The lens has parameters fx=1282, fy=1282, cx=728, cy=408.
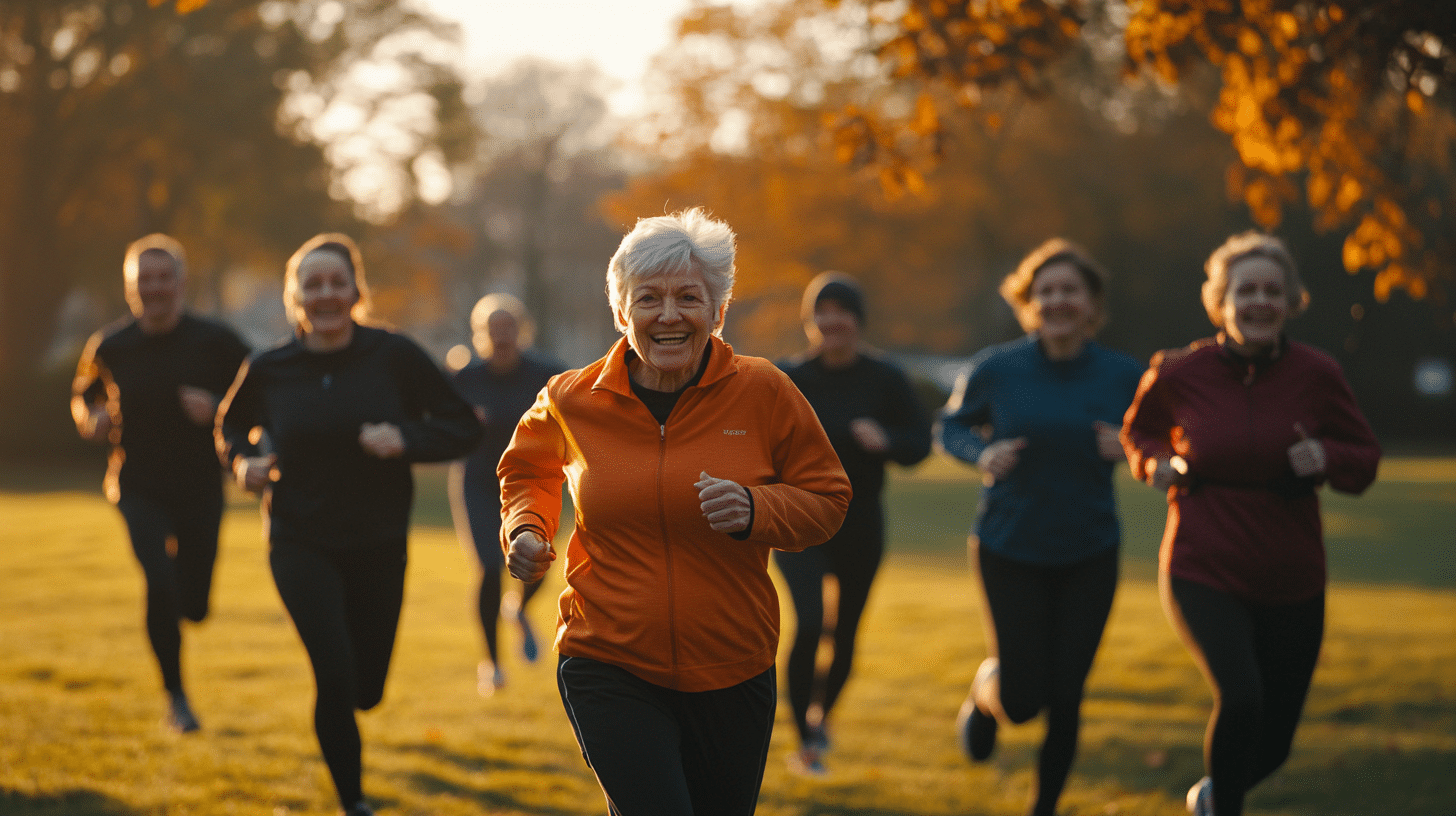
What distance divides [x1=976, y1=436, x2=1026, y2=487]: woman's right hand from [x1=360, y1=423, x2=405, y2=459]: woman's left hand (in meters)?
2.43

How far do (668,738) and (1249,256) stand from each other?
311cm

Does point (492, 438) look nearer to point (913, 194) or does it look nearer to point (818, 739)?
point (818, 739)

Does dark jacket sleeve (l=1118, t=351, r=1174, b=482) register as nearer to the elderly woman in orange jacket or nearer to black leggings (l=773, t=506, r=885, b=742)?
black leggings (l=773, t=506, r=885, b=742)

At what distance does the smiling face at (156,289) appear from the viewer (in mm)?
6852

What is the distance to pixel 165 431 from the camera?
694 cm

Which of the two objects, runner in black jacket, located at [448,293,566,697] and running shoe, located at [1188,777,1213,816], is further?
runner in black jacket, located at [448,293,566,697]

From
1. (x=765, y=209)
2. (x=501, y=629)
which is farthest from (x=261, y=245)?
(x=501, y=629)

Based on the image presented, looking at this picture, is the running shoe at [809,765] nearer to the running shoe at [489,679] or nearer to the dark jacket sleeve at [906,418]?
the dark jacket sleeve at [906,418]

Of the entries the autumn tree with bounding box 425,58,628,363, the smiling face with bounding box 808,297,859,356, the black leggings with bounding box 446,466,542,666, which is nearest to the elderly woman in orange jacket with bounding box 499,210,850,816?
the smiling face with bounding box 808,297,859,356

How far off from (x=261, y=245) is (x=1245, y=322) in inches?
1334

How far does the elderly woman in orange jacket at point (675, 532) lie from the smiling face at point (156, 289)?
4.18m

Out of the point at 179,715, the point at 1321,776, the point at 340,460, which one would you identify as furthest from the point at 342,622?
the point at 1321,776

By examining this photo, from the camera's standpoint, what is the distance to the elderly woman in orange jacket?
11.1 feet

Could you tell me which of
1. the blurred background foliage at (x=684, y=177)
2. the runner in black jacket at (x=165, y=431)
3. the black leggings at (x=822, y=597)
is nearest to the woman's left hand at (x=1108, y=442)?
the black leggings at (x=822, y=597)
